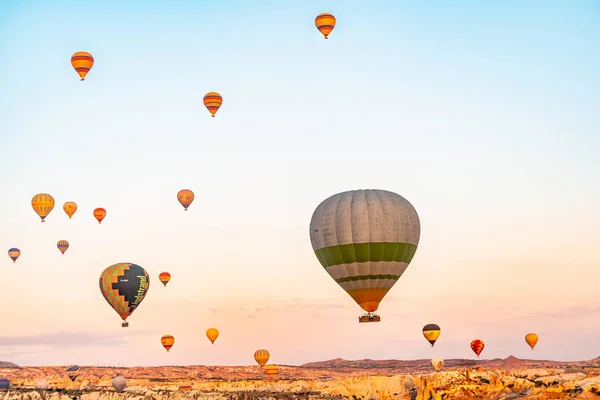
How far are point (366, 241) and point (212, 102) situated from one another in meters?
39.4

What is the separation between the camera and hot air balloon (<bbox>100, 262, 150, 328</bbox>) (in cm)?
9931

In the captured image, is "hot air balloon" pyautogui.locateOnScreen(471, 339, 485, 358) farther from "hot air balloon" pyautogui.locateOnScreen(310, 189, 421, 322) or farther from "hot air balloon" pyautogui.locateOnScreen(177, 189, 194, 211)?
"hot air balloon" pyautogui.locateOnScreen(310, 189, 421, 322)

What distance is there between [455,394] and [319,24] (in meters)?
52.7

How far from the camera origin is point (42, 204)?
120 meters

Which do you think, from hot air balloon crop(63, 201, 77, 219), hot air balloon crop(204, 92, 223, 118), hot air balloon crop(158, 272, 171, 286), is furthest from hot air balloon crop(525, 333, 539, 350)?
hot air balloon crop(63, 201, 77, 219)

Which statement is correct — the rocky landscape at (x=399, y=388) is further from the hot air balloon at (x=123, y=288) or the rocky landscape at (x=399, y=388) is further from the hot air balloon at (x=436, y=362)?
the hot air balloon at (x=436, y=362)

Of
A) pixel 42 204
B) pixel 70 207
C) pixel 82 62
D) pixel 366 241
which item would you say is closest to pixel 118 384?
pixel 70 207

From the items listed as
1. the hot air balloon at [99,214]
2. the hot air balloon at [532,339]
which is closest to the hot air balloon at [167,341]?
the hot air balloon at [99,214]

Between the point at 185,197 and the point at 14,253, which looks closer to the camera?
the point at 185,197

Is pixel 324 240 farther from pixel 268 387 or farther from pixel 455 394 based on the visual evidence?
pixel 268 387

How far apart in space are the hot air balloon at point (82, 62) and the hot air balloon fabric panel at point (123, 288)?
22.6 meters

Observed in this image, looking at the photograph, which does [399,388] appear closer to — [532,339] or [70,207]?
[532,339]

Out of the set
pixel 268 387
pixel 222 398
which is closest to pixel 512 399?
pixel 222 398

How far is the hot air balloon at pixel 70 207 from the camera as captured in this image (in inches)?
5079
